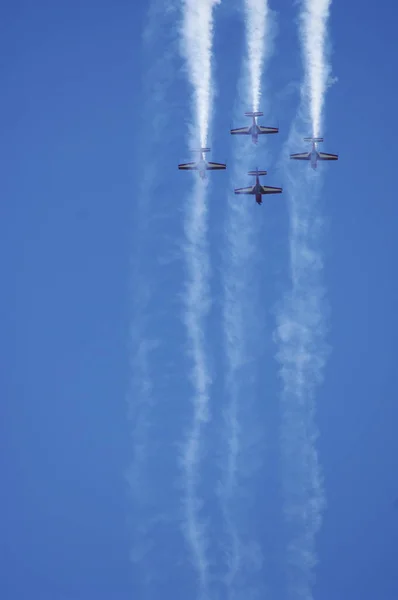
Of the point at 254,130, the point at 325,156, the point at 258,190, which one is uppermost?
the point at 254,130

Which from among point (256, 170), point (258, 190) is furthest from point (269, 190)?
point (256, 170)

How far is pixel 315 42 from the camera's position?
41.3 metres

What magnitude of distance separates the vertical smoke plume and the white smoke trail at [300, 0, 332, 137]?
0.68 metres

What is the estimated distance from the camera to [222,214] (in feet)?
139

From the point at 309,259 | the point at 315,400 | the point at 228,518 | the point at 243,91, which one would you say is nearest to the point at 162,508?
the point at 228,518

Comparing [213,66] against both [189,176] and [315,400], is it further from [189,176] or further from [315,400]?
[315,400]

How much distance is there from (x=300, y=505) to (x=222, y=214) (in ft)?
30.7

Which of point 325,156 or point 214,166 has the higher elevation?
point 325,156

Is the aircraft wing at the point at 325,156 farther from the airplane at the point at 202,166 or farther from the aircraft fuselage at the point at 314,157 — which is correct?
the airplane at the point at 202,166

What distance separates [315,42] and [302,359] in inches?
382

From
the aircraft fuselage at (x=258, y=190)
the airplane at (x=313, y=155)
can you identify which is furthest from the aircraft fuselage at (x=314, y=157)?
the aircraft fuselage at (x=258, y=190)

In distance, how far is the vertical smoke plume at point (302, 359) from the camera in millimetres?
42219

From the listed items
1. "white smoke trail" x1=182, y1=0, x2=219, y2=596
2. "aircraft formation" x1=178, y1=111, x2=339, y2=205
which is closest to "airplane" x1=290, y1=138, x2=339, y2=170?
"aircraft formation" x1=178, y1=111, x2=339, y2=205

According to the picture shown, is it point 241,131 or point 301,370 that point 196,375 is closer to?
point 301,370
